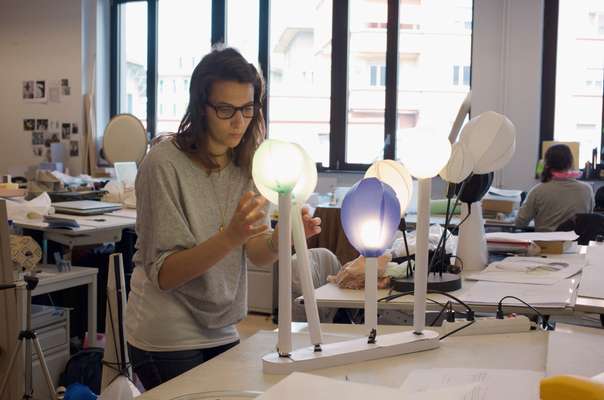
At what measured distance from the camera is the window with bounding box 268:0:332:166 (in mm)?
6578

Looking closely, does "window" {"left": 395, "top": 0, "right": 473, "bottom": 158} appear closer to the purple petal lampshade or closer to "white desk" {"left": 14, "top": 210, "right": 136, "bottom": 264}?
"white desk" {"left": 14, "top": 210, "right": 136, "bottom": 264}

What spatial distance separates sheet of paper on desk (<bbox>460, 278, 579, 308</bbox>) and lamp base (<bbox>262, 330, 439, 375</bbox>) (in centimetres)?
49

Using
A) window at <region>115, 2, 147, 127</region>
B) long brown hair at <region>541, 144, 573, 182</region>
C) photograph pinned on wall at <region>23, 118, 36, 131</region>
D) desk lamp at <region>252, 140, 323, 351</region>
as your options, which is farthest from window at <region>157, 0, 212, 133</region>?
desk lamp at <region>252, 140, 323, 351</region>

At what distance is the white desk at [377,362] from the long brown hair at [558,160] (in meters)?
3.34

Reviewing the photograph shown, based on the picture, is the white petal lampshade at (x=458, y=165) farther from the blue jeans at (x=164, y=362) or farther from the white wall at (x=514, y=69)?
the white wall at (x=514, y=69)

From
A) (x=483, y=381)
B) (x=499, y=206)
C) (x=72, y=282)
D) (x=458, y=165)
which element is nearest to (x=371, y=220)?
(x=483, y=381)

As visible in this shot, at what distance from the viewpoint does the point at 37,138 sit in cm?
782

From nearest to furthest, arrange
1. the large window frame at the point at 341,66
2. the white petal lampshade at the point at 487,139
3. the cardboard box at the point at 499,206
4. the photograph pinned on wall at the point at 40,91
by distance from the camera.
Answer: the white petal lampshade at the point at 487,139 < the cardboard box at the point at 499,206 < the large window frame at the point at 341,66 < the photograph pinned on wall at the point at 40,91

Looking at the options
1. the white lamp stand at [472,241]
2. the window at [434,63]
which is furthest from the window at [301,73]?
the white lamp stand at [472,241]

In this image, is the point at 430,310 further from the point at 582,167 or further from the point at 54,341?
the point at 582,167

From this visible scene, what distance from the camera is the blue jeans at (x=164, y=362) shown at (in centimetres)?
155

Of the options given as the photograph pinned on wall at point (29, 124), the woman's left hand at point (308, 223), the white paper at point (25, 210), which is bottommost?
the white paper at point (25, 210)

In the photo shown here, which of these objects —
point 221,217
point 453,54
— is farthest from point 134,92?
point 221,217

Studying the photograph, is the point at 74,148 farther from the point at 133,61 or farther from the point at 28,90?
the point at 133,61
